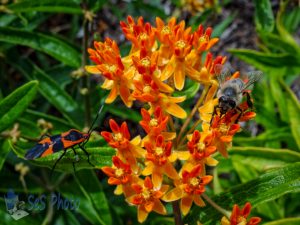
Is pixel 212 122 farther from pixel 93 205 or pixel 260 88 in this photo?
pixel 260 88

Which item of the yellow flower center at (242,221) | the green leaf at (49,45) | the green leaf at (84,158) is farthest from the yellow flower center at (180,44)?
the green leaf at (49,45)

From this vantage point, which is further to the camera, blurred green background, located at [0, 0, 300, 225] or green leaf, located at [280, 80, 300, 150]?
green leaf, located at [280, 80, 300, 150]

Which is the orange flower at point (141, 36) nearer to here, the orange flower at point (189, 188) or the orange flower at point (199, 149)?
the orange flower at point (199, 149)

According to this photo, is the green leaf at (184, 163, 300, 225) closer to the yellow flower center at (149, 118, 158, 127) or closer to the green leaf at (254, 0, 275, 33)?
the yellow flower center at (149, 118, 158, 127)

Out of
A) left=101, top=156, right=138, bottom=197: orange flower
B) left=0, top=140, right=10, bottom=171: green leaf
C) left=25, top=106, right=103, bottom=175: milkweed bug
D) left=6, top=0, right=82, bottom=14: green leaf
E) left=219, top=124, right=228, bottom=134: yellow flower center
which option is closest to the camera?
left=101, top=156, right=138, bottom=197: orange flower

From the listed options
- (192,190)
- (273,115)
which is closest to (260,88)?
(273,115)

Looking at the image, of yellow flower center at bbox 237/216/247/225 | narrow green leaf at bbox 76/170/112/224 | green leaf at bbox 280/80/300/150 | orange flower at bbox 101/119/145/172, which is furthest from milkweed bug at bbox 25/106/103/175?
green leaf at bbox 280/80/300/150

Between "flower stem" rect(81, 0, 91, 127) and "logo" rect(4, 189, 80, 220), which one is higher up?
"flower stem" rect(81, 0, 91, 127)
